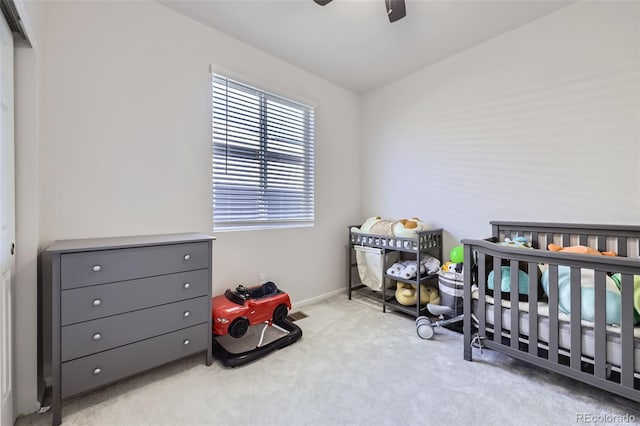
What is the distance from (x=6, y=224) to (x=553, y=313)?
109 inches

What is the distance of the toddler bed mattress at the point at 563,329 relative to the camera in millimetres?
1275

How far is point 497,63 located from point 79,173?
130 inches

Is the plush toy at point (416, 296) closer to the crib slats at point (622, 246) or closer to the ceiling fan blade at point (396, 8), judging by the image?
the crib slats at point (622, 246)

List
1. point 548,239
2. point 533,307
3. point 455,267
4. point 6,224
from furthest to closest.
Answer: point 455,267 < point 548,239 < point 533,307 < point 6,224

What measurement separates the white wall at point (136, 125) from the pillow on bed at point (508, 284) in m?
1.77

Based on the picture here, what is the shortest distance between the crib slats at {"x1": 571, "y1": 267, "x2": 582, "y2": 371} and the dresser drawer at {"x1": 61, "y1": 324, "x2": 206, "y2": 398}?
2111mm

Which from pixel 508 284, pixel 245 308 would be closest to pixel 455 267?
pixel 508 284

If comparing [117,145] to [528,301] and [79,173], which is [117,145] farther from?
[528,301]

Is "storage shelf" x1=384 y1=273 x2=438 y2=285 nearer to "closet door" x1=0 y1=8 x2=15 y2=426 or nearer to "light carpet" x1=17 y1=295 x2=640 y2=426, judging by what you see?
"light carpet" x1=17 y1=295 x2=640 y2=426

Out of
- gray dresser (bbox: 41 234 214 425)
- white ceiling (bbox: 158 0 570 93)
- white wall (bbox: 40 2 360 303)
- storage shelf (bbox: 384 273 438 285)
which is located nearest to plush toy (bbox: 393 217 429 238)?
storage shelf (bbox: 384 273 438 285)

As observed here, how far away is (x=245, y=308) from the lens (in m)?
1.92

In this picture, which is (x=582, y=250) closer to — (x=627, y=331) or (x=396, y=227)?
(x=627, y=331)

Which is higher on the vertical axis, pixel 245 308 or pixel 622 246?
pixel 622 246

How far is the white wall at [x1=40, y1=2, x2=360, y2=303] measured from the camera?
5.16 ft
